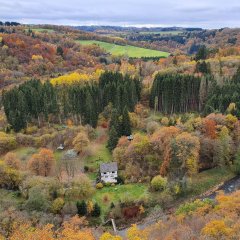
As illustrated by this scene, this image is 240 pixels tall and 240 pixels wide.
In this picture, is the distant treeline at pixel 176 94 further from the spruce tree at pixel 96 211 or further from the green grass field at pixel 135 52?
the green grass field at pixel 135 52

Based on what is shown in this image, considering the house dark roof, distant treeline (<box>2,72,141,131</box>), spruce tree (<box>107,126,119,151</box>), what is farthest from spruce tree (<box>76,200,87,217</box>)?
distant treeline (<box>2,72,141,131</box>)

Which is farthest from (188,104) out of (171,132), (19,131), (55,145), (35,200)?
(35,200)

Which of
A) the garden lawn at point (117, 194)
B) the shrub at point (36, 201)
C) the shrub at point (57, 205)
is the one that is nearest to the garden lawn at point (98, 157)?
the garden lawn at point (117, 194)

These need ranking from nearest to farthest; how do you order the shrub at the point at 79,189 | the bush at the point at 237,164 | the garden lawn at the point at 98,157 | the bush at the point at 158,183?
the shrub at the point at 79,189 → the bush at the point at 158,183 → the bush at the point at 237,164 → the garden lawn at the point at 98,157

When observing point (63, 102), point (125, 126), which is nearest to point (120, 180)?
point (125, 126)

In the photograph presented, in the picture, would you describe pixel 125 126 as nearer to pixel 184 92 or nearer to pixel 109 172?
pixel 109 172

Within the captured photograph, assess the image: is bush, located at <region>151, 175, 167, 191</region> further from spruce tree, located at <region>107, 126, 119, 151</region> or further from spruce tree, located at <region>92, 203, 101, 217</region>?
spruce tree, located at <region>107, 126, 119, 151</region>

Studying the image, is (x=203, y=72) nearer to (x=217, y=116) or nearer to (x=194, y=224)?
(x=217, y=116)
